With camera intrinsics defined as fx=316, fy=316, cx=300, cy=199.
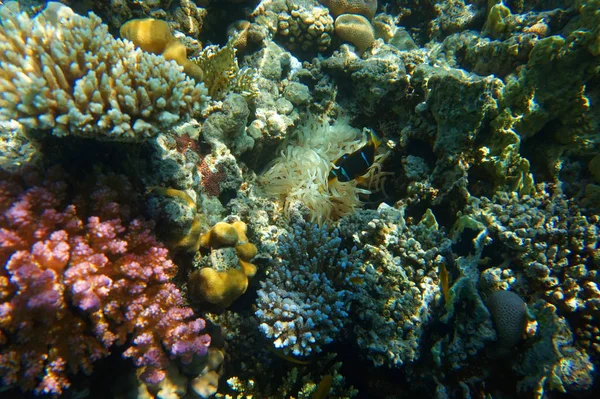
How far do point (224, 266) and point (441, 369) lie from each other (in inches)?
81.2

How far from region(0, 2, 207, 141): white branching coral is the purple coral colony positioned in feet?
0.04

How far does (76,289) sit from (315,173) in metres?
2.77

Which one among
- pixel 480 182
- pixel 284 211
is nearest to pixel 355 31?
pixel 480 182

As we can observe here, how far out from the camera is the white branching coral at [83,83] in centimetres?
169

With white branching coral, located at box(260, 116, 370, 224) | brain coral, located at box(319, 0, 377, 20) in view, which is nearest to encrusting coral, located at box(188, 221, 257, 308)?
white branching coral, located at box(260, 116, 370, 224)

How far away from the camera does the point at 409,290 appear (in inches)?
115

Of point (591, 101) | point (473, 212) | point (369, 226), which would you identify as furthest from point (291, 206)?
point (591, 101)

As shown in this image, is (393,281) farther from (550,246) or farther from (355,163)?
(550,246)

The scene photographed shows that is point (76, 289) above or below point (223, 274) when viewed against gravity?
below

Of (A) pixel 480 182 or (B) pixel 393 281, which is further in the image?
(A) pixel 480 182

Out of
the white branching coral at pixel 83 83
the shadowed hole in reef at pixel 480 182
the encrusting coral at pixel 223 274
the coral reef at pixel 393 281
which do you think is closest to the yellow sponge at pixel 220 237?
the encrusting coral at pixel 223 274

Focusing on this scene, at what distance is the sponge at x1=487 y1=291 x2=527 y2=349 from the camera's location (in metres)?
2.66

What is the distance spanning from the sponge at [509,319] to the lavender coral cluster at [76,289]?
7.99 ft

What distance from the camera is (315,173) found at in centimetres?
398
